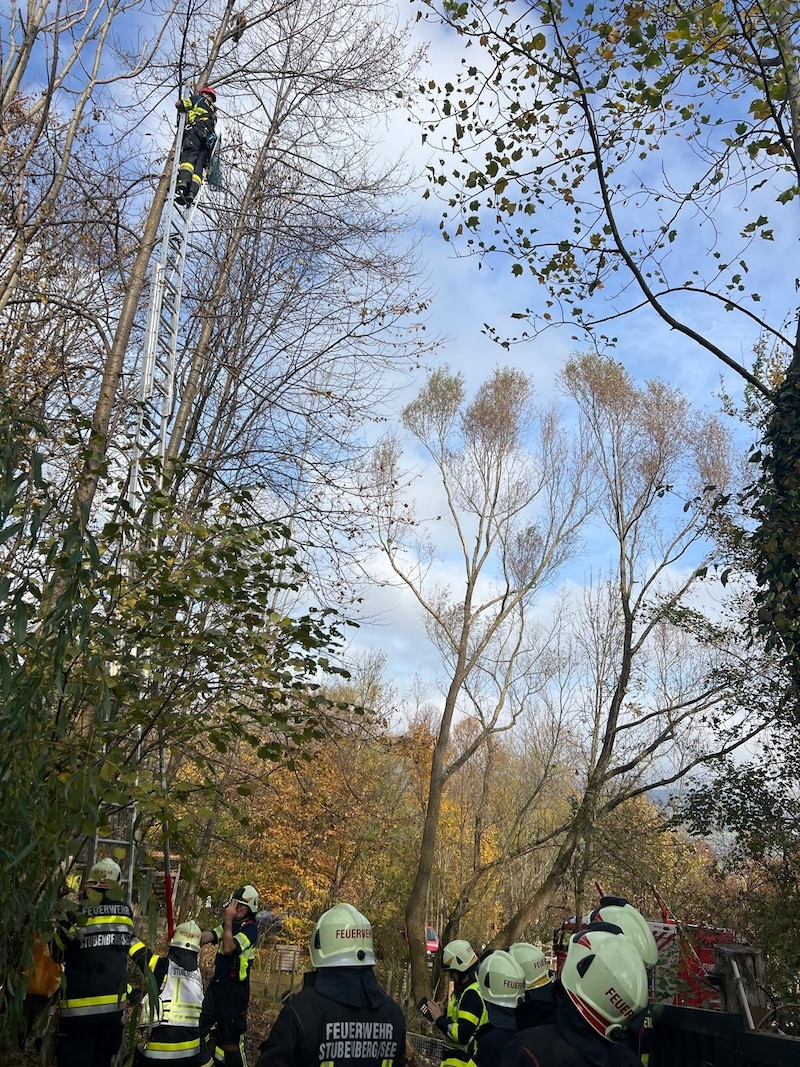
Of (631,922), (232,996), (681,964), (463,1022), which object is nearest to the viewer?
(631,922)

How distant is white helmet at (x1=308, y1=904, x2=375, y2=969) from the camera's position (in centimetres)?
355

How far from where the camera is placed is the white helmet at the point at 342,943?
11.6 feet

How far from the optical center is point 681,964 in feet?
27.5

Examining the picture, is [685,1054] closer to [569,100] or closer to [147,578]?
[147,578]

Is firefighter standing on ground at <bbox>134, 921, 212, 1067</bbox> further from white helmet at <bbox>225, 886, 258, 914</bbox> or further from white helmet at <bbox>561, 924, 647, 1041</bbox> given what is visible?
white helmet at <bbox>561, 924, 647, 1041</bbox>

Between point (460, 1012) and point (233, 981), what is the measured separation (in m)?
2.26

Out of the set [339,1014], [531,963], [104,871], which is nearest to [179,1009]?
[104,871]

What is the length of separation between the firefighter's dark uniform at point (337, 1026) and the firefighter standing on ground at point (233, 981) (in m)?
4.14

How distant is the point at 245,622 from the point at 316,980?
2938 mm

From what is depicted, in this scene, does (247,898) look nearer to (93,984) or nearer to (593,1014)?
(93,984)

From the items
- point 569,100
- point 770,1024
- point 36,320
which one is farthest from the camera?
point 36,320

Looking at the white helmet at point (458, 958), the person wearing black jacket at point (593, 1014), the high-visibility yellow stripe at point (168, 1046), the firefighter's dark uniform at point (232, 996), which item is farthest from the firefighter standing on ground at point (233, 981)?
the person wearing black jacket at point (593, 1014)

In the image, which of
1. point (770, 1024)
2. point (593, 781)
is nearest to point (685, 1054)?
A: point (770, 1024)

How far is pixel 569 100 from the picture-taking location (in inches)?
263
